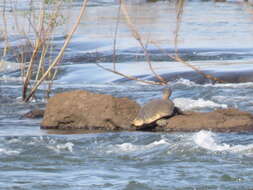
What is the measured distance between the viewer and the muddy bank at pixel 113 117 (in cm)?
1089

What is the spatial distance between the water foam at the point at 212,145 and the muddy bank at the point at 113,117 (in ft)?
2.54

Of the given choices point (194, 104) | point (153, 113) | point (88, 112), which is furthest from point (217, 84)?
point (153, 113)

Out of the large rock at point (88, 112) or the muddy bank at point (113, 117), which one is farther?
the large rock at point (88, 112)

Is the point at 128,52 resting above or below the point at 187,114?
below

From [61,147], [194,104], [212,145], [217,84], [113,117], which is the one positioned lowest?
[217,84]

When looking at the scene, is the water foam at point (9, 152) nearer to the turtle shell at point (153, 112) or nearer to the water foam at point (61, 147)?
the water foam at point (61, 147)

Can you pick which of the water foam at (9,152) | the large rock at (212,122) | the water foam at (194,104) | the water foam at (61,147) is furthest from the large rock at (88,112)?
the water foam at (9,152)

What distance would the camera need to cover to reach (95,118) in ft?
37.4

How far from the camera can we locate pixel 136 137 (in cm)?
1047

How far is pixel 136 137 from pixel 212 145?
3.95 feet

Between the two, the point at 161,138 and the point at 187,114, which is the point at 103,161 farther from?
the point at 187,114

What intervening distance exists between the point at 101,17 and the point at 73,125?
2334 centimetres

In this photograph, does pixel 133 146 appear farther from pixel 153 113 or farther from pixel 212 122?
pixel 212 122

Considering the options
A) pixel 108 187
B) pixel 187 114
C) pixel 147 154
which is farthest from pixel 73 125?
pixel 108 187
